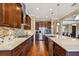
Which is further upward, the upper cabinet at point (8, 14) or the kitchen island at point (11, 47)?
the upper cabinet at point (8, 14)

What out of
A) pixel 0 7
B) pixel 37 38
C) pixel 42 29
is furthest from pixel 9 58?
pixel 42 29

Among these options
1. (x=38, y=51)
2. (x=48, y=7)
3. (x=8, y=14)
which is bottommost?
(x=38, y=51)

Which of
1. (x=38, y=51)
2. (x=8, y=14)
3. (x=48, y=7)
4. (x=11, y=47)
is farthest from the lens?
(x=48, y=7)

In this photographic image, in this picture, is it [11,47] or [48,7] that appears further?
[48,7]

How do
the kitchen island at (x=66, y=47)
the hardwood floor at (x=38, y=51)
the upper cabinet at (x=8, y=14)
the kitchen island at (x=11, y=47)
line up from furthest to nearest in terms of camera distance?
the hardwood floor at (x=38, y=51) → the upper cabinet at (x=8, y=14) → the kitchen island at (x=11, y=47) → the kitchen island at (x=66, y=47)

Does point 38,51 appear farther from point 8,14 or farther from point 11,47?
point 11,47

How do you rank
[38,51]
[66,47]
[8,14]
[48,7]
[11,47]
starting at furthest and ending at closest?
[48,7], [38,51], [8,14], [11,47], [66,47]

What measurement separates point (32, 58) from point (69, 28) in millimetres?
16343

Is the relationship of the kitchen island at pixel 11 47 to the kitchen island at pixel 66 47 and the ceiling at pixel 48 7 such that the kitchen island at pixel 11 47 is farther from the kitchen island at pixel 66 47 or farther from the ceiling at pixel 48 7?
the ceiling at pixel 48 7

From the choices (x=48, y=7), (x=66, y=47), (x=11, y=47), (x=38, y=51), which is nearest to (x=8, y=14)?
(x=11, y=47)

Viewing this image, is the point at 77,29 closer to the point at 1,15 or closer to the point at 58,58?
the point at 1,15

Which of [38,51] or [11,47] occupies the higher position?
[11,47]

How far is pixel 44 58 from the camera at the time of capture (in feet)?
2.96

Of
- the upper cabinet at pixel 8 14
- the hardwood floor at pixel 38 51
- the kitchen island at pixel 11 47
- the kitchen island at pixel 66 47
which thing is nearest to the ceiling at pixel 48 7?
the hardwood floor at pixel 38 51
